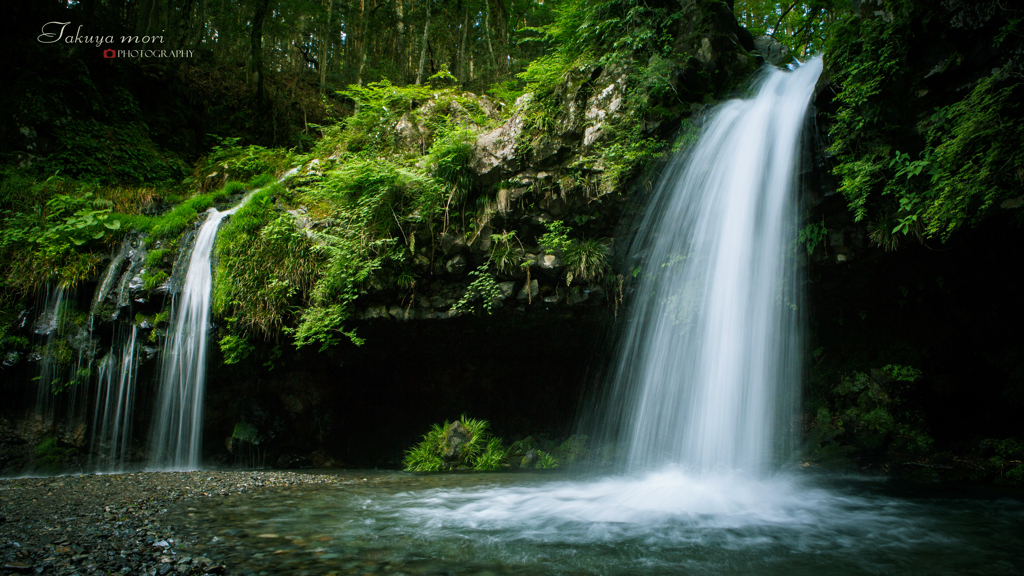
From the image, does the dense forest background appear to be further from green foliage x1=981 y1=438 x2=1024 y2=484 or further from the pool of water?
the pool of water

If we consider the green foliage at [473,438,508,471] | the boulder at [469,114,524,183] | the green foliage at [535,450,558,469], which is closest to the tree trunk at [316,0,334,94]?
the boulder at [469,114,524,183]

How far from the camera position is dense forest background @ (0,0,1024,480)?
5527 millimetres

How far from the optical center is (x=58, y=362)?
791cm

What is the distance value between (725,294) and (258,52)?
1490 centimetres

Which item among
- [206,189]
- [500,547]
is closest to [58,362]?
[206,189]

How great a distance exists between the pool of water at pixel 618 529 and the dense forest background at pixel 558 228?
7.85ft

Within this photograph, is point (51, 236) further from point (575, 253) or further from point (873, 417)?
point (873, 417)

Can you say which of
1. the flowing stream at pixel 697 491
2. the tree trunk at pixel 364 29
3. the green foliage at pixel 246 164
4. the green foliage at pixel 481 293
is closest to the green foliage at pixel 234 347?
the flowing stream at pixel 697 491

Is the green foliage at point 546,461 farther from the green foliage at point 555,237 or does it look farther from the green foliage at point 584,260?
the green foliage at point 555,237

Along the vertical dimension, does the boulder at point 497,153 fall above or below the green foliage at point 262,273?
above

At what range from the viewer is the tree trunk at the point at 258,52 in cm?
1322

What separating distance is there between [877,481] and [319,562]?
23.3 ft

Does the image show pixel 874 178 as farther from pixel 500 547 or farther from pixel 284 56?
pixel 284 56

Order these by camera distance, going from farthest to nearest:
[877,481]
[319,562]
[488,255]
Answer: [488,255]
[877,481]
[319,562]
